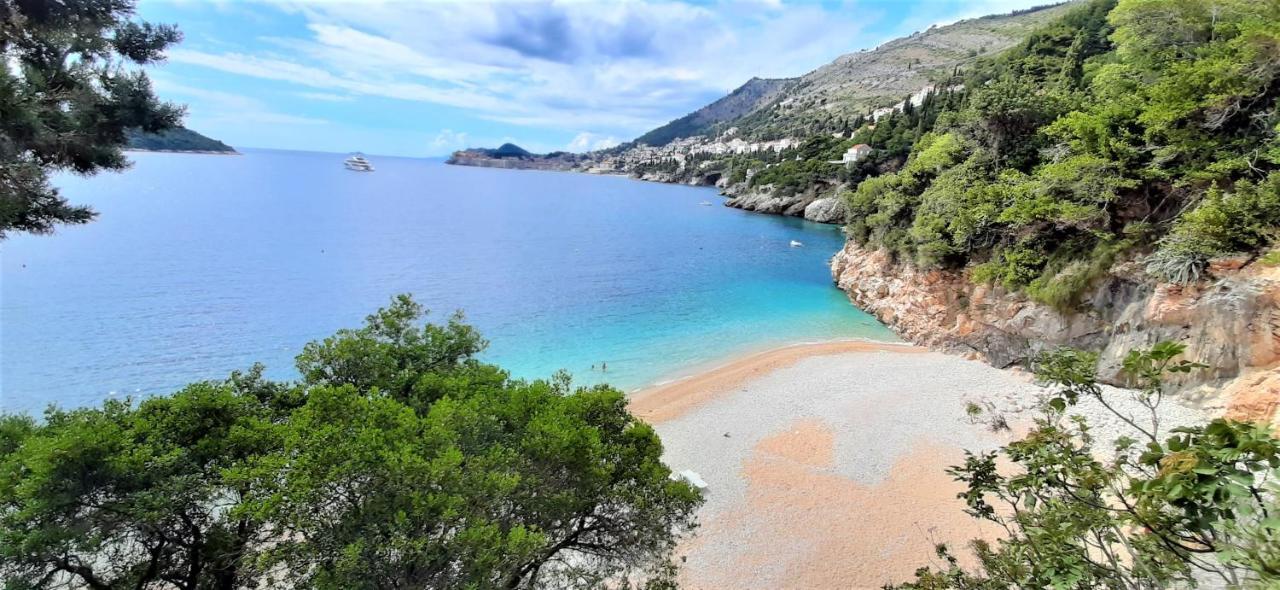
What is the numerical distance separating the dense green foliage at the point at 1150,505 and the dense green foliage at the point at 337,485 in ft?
11.5

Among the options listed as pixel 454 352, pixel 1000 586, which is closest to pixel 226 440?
pixel 454 352

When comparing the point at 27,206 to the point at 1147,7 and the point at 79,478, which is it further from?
the point at 1147,7

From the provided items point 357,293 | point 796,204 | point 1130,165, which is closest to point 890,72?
point 796,204

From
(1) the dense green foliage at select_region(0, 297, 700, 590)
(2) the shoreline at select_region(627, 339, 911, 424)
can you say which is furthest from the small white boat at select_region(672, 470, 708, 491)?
(1) the dense green foliage at select_region(0, 297, 700, 590)

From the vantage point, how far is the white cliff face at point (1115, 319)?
35.2 ft

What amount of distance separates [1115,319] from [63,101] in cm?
2140

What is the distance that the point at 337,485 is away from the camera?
449cm

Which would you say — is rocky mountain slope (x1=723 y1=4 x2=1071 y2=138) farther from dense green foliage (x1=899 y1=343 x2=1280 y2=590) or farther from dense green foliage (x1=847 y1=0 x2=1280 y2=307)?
dense green foliage (x1=899 y1=343 x2=1280 y2=590)

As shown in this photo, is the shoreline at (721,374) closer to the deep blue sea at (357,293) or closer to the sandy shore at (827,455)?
the sandy shore at (827,455)

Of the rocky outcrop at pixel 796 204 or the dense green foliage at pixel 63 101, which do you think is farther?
the rocky outcrop at pixel 796 204

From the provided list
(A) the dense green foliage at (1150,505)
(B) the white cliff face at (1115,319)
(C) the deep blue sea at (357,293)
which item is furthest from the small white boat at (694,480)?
(B) the white cliff face at (1115,319)

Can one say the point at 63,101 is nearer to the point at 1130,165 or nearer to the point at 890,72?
the point at 1130,165

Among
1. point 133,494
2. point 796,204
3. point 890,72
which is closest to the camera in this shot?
point 133,494

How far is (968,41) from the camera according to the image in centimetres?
13912
